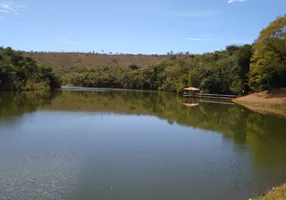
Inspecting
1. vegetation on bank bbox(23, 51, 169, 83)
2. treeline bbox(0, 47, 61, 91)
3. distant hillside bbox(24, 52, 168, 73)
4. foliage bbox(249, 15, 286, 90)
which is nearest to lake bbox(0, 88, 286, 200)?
foliage bbox(249, 15, 286, 90)

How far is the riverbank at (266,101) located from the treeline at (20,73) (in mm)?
44024

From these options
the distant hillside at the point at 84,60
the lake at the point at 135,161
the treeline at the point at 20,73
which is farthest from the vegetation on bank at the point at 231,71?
the distant hillside at the point at 84,60

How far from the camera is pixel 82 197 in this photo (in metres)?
9.51

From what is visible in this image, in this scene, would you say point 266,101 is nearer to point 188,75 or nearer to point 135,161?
point 188,75

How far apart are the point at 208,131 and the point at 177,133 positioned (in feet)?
9.67

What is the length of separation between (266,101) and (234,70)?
1048 centimetres

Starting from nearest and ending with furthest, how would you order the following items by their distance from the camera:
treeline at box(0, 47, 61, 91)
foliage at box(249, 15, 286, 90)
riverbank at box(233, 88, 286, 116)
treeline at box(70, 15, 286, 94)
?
riverbank at box(233, 88, 286, 116) < foliage at box(249, 15, 286, 90) < treeline at box(70, 15, 286, 94) < treeline at box(0, 47, 61, 91)

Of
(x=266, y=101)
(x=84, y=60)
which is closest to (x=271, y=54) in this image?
(x=266, y=101)

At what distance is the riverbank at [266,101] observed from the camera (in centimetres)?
3931

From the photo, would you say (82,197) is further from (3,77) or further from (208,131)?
(3,77)

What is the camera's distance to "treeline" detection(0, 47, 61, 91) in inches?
2443

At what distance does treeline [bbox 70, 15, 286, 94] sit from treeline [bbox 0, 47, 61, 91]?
3067cm

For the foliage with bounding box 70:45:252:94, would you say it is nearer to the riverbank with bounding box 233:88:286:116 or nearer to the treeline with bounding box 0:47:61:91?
the riverbank with bounding box 233:88:286:116

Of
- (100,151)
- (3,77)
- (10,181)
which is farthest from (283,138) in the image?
(3,77)
